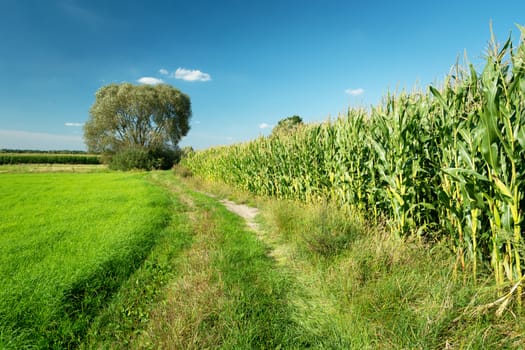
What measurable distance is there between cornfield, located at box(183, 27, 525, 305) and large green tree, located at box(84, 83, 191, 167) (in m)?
30.3

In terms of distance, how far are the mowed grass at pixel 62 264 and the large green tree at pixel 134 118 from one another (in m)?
27.0

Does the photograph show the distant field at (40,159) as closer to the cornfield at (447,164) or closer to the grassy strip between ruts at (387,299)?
the cornfield at (447,164)

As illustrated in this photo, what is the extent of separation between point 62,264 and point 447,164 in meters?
5.66

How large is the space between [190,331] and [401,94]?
4612 mm

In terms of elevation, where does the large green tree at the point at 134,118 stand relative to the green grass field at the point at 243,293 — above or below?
above

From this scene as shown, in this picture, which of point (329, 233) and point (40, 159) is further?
point (40, 159)

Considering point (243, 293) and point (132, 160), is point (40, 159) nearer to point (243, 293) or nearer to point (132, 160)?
point (132, 160)

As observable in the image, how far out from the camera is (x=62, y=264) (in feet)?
11.8

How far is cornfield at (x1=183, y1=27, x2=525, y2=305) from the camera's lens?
7.73ft

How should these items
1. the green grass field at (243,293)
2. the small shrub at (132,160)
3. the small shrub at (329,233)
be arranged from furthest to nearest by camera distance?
1. the small shrub at (132,160)
2. the small shrub at (329,233)
3. the green grass field at (243,293)

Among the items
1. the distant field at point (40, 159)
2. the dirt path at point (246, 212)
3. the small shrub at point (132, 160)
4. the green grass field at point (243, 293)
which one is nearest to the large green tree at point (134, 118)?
the small shrub at point (132, 160)

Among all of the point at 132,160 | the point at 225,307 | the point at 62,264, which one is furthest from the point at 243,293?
the point at 132,160

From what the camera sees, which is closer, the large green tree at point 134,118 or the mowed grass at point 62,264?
the mowed grass at point 62,264

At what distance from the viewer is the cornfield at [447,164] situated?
7.73ft
